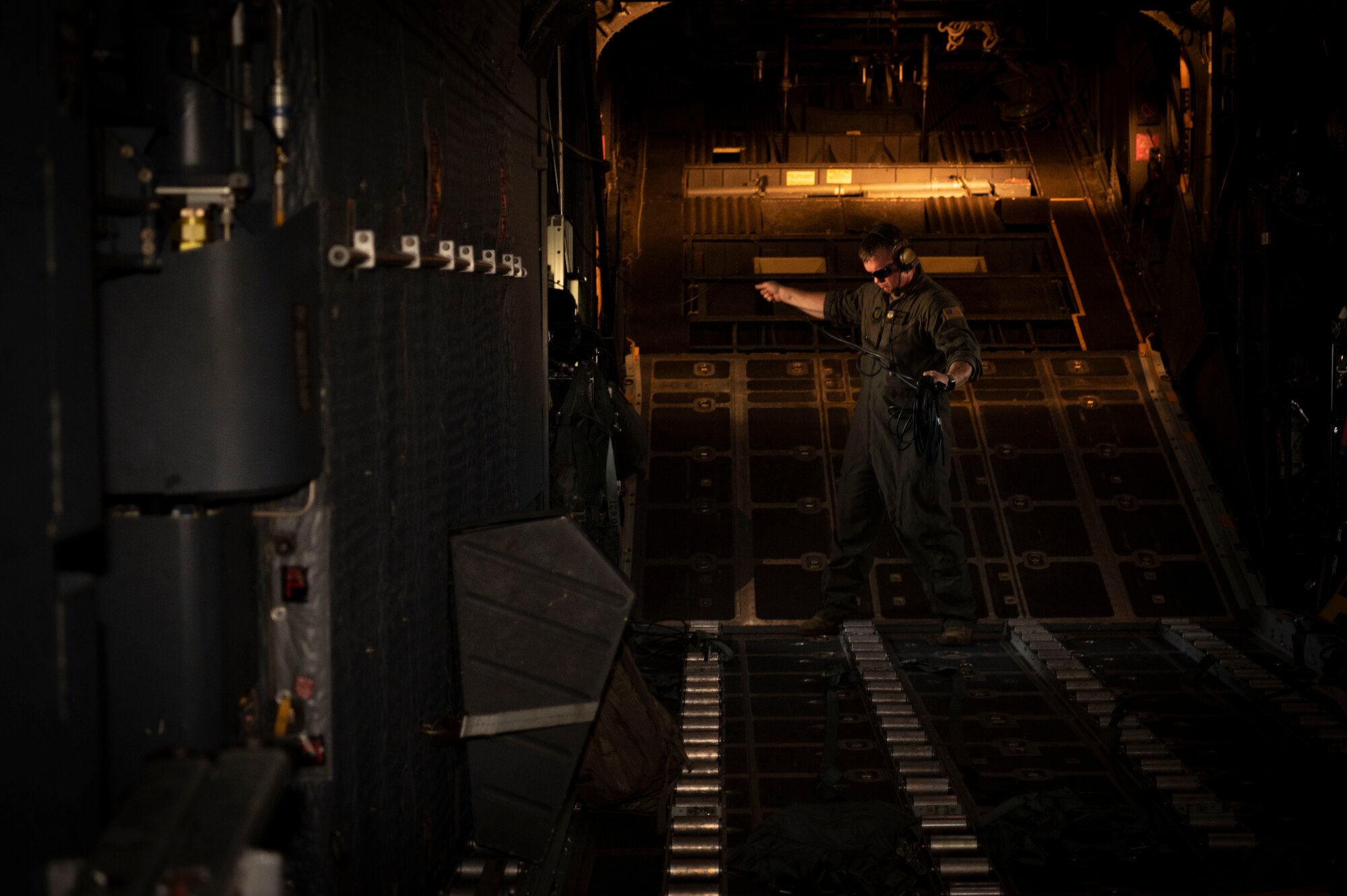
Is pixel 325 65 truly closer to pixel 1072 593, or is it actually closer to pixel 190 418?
pixel 190 418

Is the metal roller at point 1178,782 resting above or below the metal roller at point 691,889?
above

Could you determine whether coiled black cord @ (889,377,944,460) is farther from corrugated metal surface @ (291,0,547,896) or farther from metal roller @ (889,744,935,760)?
corrugated metal surface @ (291,0,547,896)

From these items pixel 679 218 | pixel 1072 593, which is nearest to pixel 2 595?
pixel 1072 593

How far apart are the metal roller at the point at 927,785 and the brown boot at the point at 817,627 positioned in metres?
2.09

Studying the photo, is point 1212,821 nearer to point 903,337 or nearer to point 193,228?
point 903,337

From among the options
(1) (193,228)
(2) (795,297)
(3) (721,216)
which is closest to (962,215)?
(3) (721,216)

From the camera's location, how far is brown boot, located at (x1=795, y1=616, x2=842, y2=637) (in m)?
6.46

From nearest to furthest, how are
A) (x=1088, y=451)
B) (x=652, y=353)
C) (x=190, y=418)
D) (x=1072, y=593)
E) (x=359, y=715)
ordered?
(x=190, y=418) → (x=359, y=715) → (x=1072, y=593) → (x=1088, y=451) → (x=652, y=353)

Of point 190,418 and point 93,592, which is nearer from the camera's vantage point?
point 93,592

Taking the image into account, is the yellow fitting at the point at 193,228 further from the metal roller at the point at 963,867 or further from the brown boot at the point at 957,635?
the brown boot at the point at 957,635

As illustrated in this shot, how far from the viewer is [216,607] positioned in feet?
7.97

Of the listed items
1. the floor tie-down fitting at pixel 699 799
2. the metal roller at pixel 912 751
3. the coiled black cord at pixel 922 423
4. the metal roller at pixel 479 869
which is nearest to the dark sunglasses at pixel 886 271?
the coiled black cord at pixel 922 423

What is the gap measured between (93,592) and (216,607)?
29 cm

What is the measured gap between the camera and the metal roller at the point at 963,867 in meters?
3.64
